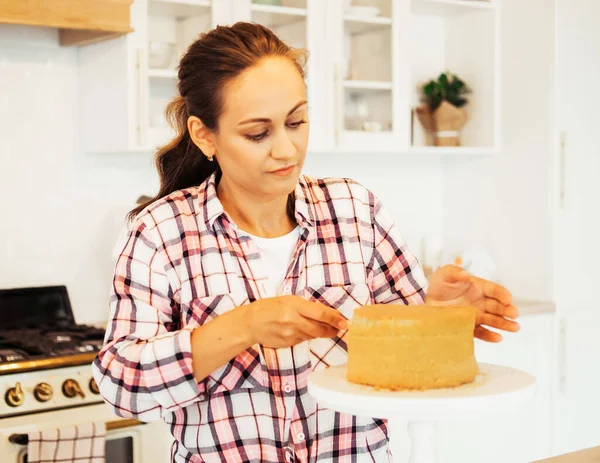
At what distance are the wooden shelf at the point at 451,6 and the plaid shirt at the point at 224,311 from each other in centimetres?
205

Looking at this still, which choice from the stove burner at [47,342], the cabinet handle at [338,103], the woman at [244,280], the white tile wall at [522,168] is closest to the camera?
the woman at [244,280]

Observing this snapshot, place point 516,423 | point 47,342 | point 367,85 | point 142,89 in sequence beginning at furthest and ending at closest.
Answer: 1. point 516,423
2. point 367,85
3. point 142,89
4. point 47,342

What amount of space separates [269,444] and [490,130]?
7.63 ft

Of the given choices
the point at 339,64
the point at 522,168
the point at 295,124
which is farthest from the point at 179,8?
the point at 295,124

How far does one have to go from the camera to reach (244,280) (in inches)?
58.5

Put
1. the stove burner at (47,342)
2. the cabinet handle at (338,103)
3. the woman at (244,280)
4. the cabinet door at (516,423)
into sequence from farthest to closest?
1. the cabinet door at (516,423)
2. the cabinet handle at (338,103)
3. the stove burner at (47,342)
4. the woman at (244,280)

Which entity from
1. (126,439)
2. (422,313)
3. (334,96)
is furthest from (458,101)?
(422,313)

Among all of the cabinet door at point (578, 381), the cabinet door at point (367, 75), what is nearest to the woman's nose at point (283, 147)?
the cabinet door at point (367, 75)

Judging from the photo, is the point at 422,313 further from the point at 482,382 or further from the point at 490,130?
the point at 490,130

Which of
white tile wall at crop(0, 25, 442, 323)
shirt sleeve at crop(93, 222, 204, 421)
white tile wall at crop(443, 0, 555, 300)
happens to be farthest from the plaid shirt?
white tile wall at crop(443, 0, 555, 300)

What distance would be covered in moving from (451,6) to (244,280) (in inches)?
92.3

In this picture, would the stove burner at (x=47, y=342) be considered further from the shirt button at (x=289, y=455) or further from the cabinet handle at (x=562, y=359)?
the cabinet handle at (x=562, y=359)

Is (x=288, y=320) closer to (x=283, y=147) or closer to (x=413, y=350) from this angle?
(x=413, y=350)

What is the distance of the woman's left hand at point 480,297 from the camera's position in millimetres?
1423
